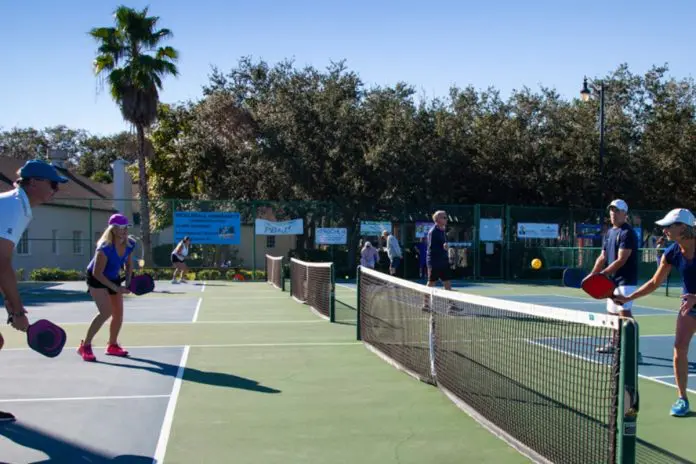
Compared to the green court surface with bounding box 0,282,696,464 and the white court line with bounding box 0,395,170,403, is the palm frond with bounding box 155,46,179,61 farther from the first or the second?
the white court line with bounding box 0,395,170,403

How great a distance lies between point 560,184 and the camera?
109 feet

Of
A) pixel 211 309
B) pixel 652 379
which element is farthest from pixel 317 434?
pixel 211 309

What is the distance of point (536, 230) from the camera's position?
97.3 feet

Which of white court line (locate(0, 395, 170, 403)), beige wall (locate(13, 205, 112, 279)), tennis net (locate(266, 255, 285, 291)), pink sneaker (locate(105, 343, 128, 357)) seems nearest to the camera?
white court line (locate(0, 395, 170, 403))

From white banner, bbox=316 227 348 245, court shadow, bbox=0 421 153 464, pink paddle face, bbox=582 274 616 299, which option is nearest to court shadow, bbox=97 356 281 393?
court shadow, bbox=0 421 153 464

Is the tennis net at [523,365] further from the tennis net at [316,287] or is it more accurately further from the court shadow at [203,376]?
the tennis net at [316,287]

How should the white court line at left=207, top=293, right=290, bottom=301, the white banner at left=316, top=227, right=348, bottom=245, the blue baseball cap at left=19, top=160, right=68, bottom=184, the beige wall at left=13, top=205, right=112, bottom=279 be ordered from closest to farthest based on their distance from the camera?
the blue baseball cap at left=19, top=160, right=68, bottom=184
the white court line at left=207, top=293, right=290, bottom=301
the white banner at left=316, top=227, right=348, bottom=245
the beige wall at left=13, top=205, right=112, bottom=279

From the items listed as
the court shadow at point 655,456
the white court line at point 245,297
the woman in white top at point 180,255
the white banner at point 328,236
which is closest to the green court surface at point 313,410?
the court shadow at point 655,456

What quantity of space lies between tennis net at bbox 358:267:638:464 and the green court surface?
203mm

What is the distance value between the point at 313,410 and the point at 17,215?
3106 mm

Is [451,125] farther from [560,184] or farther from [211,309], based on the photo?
[211,309]

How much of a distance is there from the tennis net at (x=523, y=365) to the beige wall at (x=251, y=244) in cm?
2063

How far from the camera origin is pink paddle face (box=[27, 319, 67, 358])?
4762mm

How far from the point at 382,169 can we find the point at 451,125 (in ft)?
17.8
